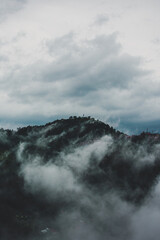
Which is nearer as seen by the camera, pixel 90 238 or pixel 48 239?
pixel 48 239

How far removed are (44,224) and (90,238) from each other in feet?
108

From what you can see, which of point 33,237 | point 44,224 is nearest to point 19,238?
point 33,237

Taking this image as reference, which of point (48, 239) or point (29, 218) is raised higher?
point (29, 218)

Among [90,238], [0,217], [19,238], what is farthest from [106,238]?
[0,217]

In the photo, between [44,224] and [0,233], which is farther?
[44,224]

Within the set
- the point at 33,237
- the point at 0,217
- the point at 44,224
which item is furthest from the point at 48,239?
the point at 0,217

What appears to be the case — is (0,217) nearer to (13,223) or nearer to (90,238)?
(13,223)

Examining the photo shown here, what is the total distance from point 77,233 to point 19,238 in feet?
134

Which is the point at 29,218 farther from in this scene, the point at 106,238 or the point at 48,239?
the point at 106,238

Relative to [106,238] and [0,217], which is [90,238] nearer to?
[106,238]

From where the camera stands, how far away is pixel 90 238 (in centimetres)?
19150

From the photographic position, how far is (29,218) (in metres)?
194

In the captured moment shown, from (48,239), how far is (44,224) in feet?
79.5

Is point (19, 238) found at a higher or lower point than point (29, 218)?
lower
